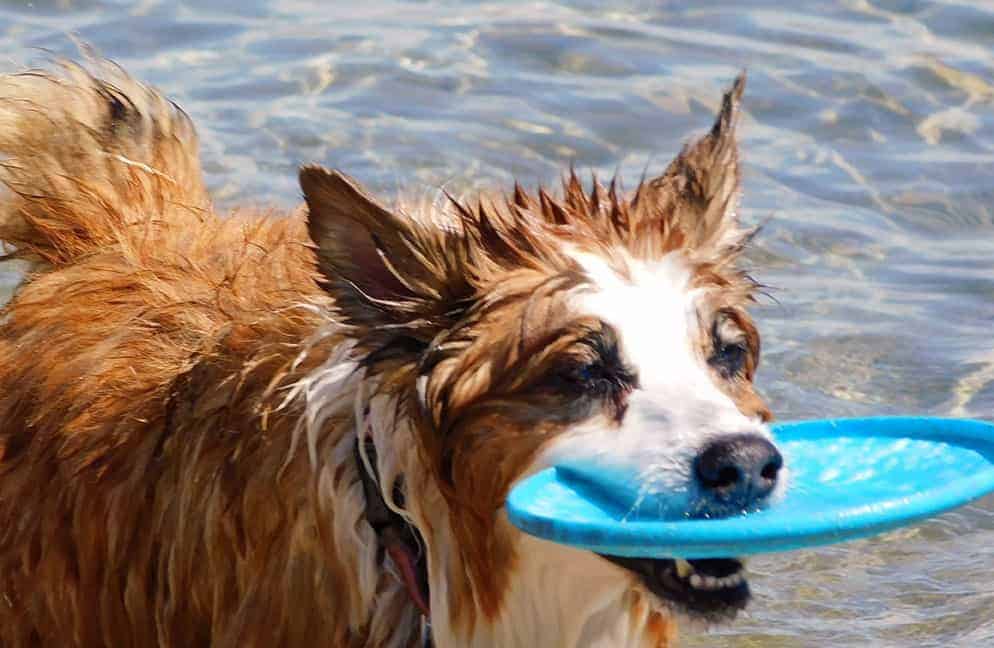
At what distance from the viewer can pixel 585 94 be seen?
10.7 meters

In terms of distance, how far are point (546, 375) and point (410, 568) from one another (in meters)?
0.64

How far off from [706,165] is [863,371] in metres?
3.22

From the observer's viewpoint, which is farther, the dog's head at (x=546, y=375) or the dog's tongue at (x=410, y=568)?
the dog's tongue at (x=410, y=568)

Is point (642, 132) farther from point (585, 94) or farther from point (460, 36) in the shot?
Result: point (460, 36)

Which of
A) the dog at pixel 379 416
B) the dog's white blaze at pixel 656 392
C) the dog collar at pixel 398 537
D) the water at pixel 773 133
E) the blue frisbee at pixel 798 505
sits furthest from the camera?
the water at pixel 773 133

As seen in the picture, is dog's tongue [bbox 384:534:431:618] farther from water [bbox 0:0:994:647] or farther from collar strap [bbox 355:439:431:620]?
water [bbox 0:0:994:647]

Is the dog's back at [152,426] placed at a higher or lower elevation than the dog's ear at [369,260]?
lower

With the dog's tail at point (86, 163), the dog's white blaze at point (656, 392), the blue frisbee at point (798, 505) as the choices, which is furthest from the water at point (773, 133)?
the dog's tail at point (86, 163)

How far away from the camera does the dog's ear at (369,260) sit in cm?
436

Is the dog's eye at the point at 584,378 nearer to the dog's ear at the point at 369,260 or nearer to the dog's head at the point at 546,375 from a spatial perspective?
the dog's head at the point at 546,375

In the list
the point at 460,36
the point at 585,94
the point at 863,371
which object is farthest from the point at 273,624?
the point at 460,36

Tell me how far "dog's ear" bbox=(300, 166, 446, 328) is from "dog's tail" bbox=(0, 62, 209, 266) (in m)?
1.22

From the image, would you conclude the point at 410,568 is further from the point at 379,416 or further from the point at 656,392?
the point at 656,392

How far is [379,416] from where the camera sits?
4535mm
